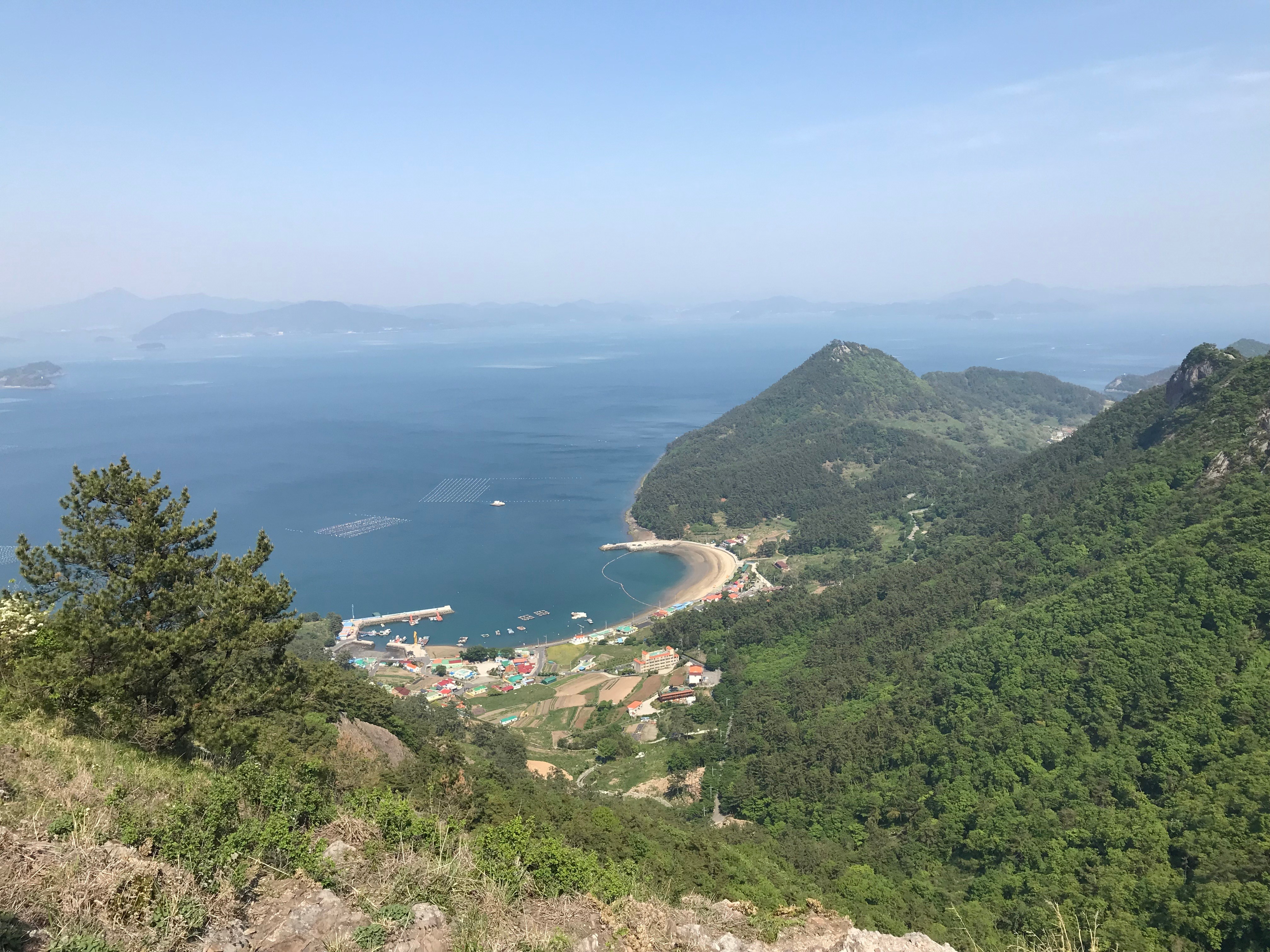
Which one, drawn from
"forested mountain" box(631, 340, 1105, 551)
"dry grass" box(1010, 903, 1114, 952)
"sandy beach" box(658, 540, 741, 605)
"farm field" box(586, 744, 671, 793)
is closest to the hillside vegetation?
"dry grass" box(1010, 903, 1114, 952)

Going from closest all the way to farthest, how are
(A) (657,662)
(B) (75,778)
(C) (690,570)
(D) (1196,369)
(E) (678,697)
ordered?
1. (B) (75,778)
2. (E) (678,697)
3. (A) (657,662)
4. (D) (1196,369)
5. (C) (690,570)

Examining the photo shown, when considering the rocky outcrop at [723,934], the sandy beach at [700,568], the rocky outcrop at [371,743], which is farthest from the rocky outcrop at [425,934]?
the sandy beach at [700,568]

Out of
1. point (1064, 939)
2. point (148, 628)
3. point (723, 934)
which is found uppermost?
point (148, 628)

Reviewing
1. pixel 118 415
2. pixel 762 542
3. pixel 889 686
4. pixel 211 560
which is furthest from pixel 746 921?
pixel 118 415

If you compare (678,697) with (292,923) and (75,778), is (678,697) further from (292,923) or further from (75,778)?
(292,923)

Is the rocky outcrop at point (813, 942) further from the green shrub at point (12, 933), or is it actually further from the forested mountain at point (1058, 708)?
the green shrub at point (12, 933)

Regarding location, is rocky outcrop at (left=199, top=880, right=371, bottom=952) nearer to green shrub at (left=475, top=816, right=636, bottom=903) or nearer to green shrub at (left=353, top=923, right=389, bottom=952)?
green shrub at (left=353, top=923, right=389, bottom=952)

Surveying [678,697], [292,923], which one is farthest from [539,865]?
[678,697]
